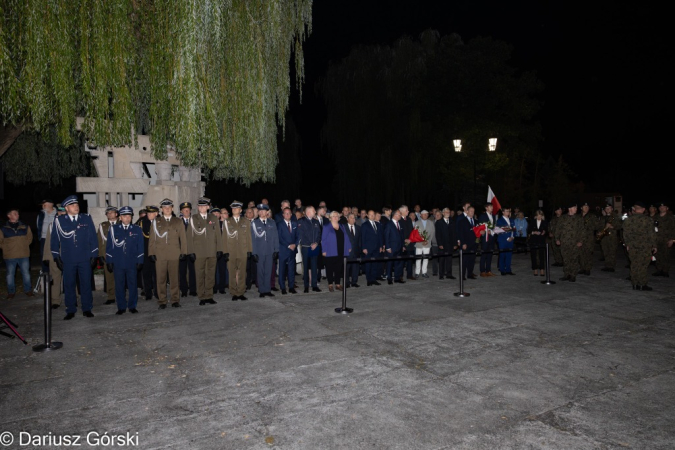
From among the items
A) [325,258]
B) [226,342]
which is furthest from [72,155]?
[226,342]

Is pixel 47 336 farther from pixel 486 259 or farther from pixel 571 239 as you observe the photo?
pixel 571 239

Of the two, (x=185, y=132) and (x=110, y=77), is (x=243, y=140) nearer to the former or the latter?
(x=185, y=132)

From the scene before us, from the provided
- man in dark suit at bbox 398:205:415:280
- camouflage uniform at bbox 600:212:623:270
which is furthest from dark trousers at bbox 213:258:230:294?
camouflage uniform at bbox 600:212:623:270

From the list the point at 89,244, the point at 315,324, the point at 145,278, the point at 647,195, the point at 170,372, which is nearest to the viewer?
the point at 170,372

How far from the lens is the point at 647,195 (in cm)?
5525

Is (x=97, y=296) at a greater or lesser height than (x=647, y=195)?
lesser

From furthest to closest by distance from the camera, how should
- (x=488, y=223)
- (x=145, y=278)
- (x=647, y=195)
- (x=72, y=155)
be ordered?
(x=647, y=195), (x=72, y=155), (x=488, y=223), (x=145, y=278)

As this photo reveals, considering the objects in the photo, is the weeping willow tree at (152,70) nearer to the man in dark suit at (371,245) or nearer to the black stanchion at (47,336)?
the black stanchion at (47,336)

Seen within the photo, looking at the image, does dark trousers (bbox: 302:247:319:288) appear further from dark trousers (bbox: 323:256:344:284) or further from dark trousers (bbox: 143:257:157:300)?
dark trousers (bbox: 143:257:157:300)

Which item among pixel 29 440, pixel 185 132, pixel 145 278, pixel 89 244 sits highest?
pixel 185 132

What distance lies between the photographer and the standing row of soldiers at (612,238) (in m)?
10.6

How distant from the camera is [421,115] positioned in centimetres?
2980

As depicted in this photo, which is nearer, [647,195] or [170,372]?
[170,372]

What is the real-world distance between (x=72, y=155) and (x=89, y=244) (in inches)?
368
